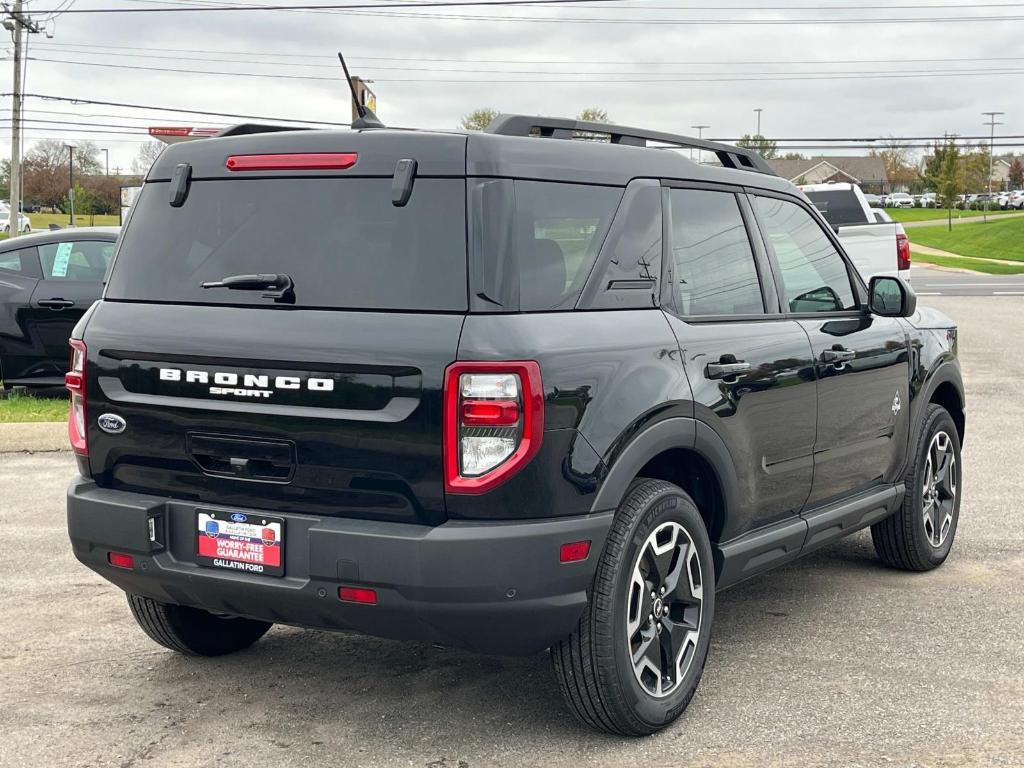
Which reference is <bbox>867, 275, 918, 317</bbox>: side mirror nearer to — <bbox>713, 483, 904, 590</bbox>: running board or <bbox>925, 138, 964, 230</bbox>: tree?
<bbox>713, 483, 904, 590</bbox>: running board

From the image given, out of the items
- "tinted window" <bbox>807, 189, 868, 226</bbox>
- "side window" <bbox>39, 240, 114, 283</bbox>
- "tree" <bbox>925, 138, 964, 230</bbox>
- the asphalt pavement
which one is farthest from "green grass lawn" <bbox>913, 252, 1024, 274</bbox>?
"side window" <bbox>39, 240, 114, 283</bbox>

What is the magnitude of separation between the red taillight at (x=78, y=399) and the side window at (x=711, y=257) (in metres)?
2.01

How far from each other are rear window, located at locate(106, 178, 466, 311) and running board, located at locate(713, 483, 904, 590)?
1.57 meters

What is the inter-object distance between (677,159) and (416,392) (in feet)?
5.10

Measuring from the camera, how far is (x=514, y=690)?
14.7 ft

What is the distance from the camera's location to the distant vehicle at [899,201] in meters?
116

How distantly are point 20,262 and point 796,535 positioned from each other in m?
8.24

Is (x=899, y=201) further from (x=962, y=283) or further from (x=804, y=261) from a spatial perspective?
(x=804, y=261)

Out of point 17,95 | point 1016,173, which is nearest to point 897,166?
point 1016,173

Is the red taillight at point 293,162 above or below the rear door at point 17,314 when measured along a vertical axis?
above

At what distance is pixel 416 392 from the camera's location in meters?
3.53

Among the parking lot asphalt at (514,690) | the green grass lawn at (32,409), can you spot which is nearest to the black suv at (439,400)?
the parking lot asphalt at (514,690)

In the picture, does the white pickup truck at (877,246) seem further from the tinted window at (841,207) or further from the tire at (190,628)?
the tire at (190,628)

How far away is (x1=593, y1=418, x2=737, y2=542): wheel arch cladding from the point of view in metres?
3.76
